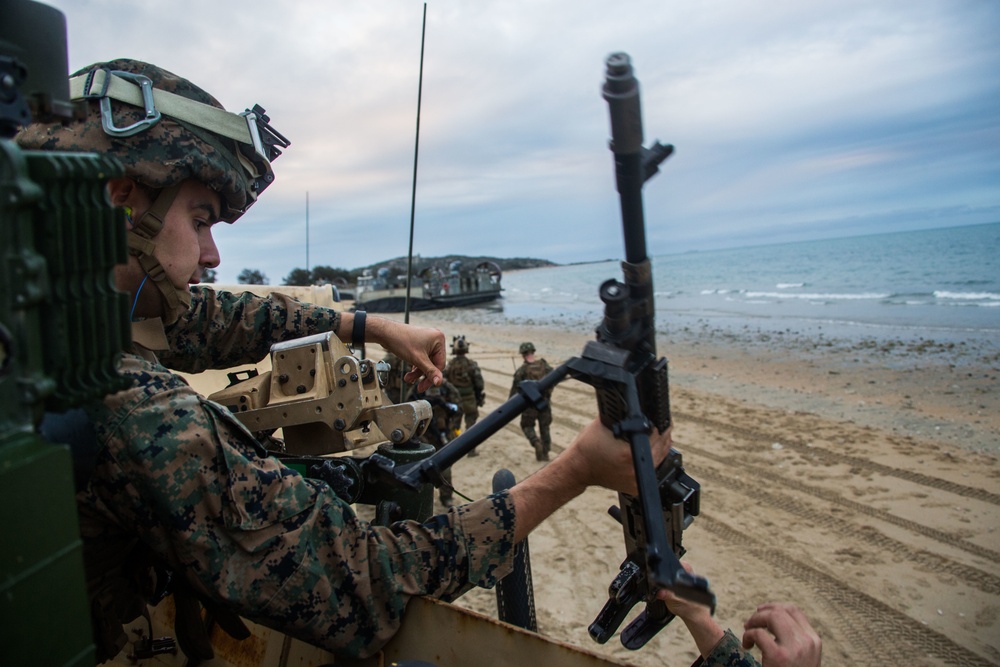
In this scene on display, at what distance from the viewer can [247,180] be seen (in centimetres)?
250

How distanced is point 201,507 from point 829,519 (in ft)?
24.8

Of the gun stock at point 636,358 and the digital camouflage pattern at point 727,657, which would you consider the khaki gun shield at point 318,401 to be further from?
the digital camouflage pattern at point 727,657

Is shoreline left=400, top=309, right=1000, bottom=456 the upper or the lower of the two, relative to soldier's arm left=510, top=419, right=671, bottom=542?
lower

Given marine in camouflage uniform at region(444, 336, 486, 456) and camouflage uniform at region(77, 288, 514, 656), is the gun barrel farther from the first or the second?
marine in camouflage uniform at region(444, 336, 486, 456)

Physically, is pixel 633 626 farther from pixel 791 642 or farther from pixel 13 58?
pixel 13 58

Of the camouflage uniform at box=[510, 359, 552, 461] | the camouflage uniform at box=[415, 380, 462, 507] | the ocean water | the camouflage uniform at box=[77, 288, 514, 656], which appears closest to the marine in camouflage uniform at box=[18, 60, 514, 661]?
the camouflage uniform at box=[77, 288, 514, 656]

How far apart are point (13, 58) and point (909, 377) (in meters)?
17.7

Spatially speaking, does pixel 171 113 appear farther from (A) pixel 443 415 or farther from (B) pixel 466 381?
(B) pixel 466 381

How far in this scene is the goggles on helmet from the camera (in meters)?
1.99

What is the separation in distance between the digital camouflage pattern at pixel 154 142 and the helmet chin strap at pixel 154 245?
55 millimetres

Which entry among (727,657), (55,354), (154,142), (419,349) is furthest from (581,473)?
(154,142)

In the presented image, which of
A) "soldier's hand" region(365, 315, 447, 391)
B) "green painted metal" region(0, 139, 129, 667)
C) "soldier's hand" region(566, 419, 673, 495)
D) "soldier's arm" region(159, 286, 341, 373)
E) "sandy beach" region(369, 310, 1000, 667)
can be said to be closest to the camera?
"green painted metal" region(0, 139, 129, 667)

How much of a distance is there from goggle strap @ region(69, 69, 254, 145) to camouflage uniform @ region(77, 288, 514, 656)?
786 millimetres

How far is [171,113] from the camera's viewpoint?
2.13 metres
